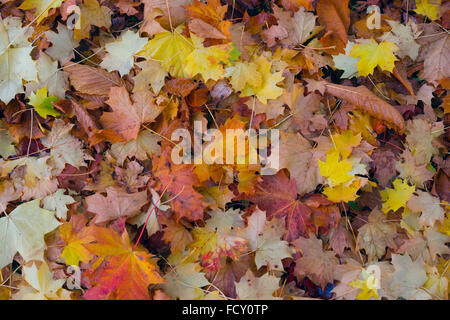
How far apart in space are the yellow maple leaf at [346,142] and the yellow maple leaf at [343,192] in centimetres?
11

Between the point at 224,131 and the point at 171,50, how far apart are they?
1.17 feet

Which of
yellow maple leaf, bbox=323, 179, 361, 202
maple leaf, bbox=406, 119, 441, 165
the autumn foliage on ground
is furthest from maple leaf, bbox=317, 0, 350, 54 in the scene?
yellow maple leaf, bbox=323, 179, 361, 202

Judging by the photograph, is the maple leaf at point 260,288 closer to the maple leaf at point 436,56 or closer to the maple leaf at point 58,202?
the maple leaf at point 58,202

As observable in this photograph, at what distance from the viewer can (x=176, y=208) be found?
1.35 meters

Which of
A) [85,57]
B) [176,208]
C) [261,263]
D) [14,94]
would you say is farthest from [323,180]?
[14,94]

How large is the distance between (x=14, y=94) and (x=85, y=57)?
0.30 metres

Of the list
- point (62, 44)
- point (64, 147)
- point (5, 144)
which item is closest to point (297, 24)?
point (62, 44)

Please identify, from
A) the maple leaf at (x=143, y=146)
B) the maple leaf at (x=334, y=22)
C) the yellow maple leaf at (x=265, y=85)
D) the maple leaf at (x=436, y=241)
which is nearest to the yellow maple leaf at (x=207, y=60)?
the yellow maple leaf at (x=265, y=85)

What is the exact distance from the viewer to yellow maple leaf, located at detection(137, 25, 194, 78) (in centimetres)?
142

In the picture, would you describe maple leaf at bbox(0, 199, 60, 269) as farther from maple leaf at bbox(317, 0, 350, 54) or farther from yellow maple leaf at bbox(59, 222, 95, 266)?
maple leaf at bbox(317, 0, 350, 54)

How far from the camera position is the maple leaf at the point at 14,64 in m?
1.46

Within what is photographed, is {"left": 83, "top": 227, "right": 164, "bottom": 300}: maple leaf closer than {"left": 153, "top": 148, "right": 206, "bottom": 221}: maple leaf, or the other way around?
{"left": 83, "top": 227, "right": 164, "bottom": 300}: maple leaf

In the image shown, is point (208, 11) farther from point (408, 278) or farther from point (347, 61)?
point (408, 278)

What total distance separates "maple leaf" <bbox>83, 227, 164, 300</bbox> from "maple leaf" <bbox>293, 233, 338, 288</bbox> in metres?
0.49
